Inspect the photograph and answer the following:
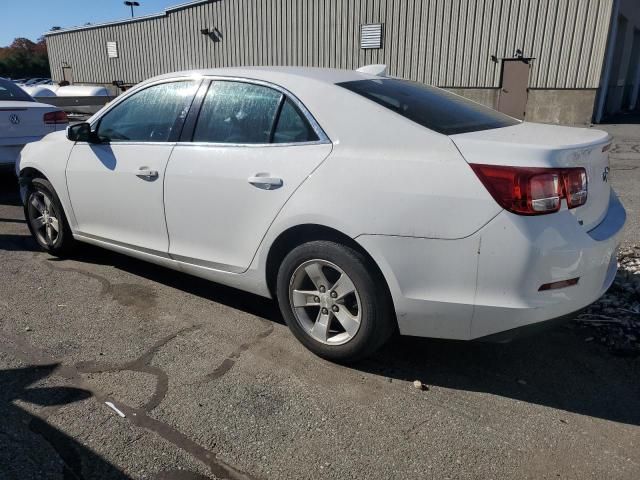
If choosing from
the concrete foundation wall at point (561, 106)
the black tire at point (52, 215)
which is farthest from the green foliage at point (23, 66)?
the black tire at point (52, 215)

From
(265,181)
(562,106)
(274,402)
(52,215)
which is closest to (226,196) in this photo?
(265,181)

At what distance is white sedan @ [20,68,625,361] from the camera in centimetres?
247

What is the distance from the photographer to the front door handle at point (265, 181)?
10.0 feet

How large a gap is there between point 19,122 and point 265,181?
529 centimetres

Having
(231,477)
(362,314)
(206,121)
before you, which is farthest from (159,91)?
(231,477)

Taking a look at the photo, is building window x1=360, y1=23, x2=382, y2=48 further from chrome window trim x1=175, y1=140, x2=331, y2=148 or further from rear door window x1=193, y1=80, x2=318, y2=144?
chrome window trim x1=175, y1=140, x2=331, y2=148

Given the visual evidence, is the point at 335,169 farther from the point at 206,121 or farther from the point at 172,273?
the point at 172,273

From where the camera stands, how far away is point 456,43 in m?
18.2

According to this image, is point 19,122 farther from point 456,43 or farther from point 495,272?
point 456,43

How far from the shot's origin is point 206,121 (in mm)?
3551

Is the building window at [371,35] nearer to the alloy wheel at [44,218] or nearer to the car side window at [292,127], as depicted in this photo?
the alloy wheel at [44,218]

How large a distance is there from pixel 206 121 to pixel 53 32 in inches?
1450

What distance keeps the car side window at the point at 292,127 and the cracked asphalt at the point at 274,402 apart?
128 cm

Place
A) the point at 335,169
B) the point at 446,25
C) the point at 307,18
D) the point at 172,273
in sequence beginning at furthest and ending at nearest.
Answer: the point at 307,18 → the point at 446,25 → the point at 172,273 → the point at 335,169
